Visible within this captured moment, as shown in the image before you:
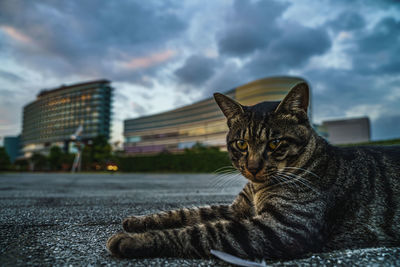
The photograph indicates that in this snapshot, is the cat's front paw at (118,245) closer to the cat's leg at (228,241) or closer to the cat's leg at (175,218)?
the cat's leg at (228,241)

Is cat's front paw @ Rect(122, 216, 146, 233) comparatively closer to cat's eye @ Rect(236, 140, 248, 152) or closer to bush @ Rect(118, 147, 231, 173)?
cat's eye @ Rect(236, 140, 248, 152)

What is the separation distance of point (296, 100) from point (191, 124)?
303 ft

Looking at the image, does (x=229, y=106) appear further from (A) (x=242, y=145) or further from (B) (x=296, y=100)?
(B) (x=296, y=100)

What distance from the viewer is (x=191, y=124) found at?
94.1 m

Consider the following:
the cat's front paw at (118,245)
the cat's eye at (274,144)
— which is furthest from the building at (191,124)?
the cat's front paw at (118,245)

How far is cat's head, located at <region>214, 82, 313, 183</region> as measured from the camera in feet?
6.16

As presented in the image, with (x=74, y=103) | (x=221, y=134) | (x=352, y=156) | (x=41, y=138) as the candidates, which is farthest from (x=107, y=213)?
(x=41, y=138)

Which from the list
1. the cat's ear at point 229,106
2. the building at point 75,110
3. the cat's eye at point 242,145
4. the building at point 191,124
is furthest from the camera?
the building at point 75,110

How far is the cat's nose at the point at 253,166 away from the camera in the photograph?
1.85 metres

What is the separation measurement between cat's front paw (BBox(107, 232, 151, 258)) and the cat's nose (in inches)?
37.3

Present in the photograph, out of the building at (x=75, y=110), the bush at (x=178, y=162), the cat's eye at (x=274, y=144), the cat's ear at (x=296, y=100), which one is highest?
the building at (x=75, y=110)

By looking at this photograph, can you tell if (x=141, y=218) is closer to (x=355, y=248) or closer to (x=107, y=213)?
(x=107, y=213)

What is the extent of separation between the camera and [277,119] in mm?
1979

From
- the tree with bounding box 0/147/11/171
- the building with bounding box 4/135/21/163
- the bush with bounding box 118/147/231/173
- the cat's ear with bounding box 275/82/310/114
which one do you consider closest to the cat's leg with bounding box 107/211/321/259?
the cat's ear with bounding box 275/82/310/114
